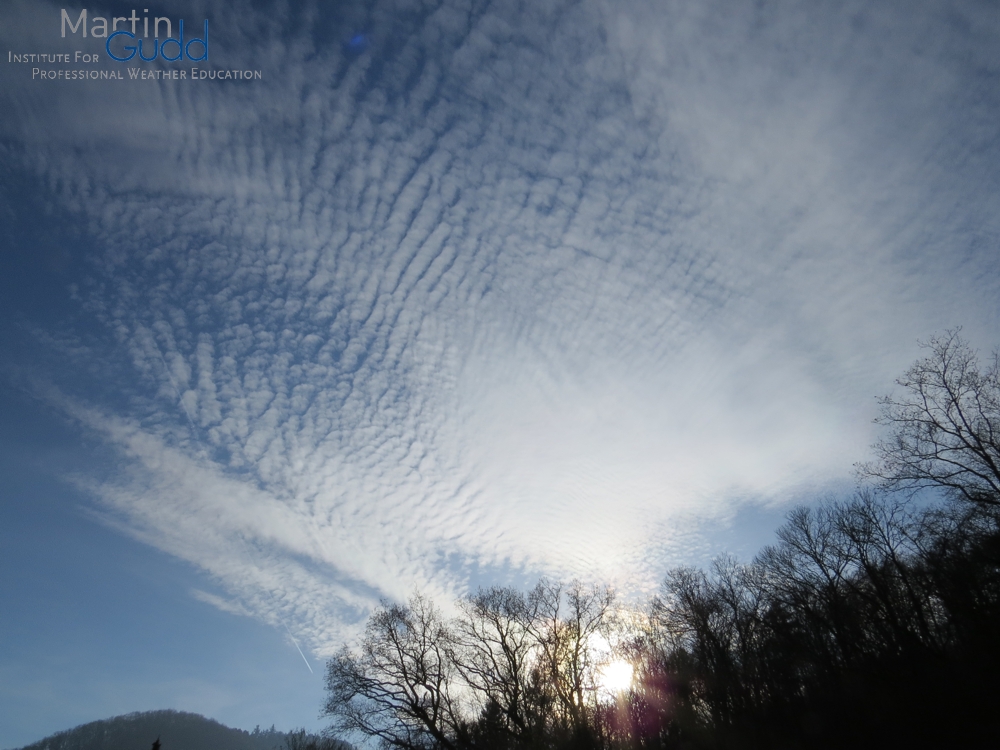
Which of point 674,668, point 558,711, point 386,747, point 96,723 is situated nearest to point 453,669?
point 386,747

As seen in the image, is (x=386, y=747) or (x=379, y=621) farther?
(x=379, y=621)

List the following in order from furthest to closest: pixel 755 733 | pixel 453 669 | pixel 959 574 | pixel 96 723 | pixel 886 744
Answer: pixel 96 723 < pixel 453 669 < pixel 755 733 < pixel 959 574 < pixel 886 744

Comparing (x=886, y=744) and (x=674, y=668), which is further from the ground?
(x=674, y=668)

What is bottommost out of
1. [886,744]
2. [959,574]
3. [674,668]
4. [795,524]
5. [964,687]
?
[886,744]

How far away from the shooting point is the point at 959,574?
978 inches

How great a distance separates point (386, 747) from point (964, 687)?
28.2 metres

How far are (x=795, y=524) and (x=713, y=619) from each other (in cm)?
872

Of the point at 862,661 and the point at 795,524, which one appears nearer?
the point at 862,661

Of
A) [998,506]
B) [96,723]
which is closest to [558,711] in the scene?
[998,506]

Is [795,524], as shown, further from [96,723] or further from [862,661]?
[96,723]

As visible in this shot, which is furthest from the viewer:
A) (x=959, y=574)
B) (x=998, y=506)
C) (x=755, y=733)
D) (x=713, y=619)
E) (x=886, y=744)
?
(x=713, y=619)

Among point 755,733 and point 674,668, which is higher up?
point 674,668

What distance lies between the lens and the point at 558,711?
30.7 m

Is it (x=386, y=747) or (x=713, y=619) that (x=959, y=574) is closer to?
(x=713, y=619)
